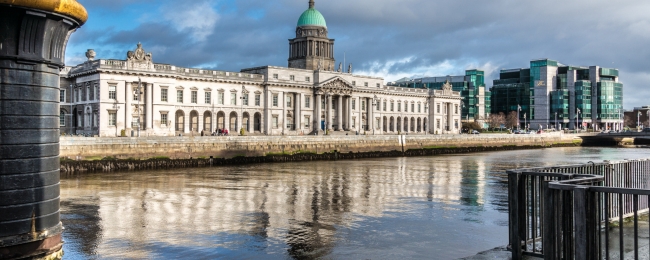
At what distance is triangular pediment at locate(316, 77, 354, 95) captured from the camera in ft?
304

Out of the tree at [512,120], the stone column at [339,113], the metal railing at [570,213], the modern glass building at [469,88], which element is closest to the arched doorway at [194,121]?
the stone column at [339,113]

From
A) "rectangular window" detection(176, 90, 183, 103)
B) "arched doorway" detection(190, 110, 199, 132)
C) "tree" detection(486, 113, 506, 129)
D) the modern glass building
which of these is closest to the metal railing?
"rectangular window" detection(176, 90, 183, 103)

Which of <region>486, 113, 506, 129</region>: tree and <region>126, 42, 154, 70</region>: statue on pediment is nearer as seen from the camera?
<region>126, 42, 154, 70</region>: statue on pediment

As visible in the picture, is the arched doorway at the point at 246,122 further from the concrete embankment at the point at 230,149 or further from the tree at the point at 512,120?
the tree at the point at 512,120

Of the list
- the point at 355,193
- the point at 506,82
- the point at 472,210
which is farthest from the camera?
the point at 506,82

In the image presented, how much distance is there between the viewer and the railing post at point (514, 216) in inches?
387

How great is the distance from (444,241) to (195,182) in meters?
21.5

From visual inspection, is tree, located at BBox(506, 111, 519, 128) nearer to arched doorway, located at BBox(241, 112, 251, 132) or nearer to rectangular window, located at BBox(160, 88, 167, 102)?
arched doorway, located at BBox(241, 112, 251, 132)

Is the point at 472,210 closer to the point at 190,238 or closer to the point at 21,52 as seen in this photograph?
the point at 190,238

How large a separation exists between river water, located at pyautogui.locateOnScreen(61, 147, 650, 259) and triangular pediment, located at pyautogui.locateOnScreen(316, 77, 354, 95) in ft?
186

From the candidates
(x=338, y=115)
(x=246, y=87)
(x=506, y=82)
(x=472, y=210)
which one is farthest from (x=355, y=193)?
(x=506, y=82)

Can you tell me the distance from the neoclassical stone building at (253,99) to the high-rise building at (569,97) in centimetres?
5217

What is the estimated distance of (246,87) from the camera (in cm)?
8475

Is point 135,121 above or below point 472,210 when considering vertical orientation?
above
